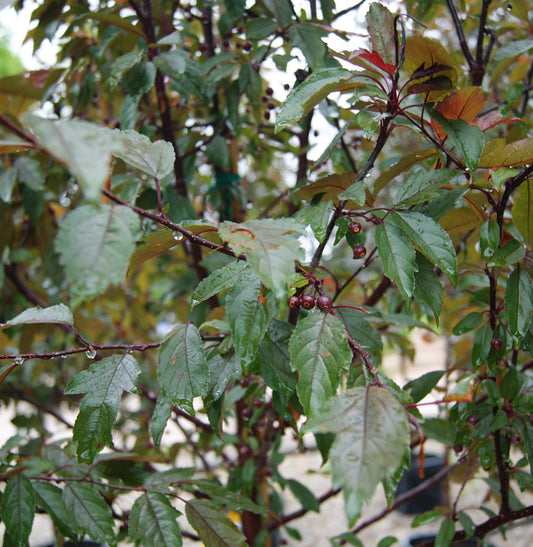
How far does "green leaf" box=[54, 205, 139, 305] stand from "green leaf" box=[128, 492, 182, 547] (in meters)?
0.52

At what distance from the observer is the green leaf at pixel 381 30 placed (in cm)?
66

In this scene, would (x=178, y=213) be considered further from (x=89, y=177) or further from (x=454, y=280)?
(x=89, y=177)

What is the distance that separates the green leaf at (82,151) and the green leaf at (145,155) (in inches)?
7.2

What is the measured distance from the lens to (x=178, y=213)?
1.20 m

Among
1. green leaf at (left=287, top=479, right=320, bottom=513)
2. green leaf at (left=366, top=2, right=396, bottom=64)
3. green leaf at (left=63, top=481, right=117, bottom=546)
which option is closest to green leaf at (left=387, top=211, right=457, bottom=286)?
green leaf at (left=366, top=2, right=396, bottom=64)

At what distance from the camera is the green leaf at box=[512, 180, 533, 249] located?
70 centimetres

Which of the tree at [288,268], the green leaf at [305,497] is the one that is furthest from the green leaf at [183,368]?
the green leaf at [305,497]

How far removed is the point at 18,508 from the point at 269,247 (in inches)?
26.8

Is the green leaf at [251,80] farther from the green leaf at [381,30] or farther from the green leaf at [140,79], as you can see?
the green leaf at [381,30]

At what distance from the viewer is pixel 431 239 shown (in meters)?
0.62

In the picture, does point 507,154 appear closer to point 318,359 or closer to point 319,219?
point 319,219

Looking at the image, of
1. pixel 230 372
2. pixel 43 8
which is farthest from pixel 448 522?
pixel 43 8

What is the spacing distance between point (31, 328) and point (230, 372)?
978 mm

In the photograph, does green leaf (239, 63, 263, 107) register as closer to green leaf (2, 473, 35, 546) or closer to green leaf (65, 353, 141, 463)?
green leaf (65, 353, 141, 463)
